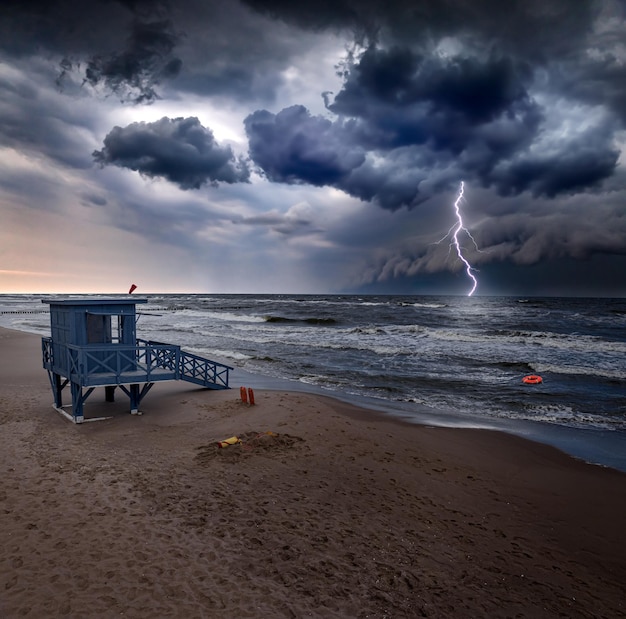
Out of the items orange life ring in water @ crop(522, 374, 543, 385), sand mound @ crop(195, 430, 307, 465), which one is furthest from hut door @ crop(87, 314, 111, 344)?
orange life ring in water @ crop(522, 374, 543, 385)

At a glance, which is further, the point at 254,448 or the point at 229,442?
the point at 229,442

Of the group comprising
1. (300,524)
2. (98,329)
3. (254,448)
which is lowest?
(300,524)

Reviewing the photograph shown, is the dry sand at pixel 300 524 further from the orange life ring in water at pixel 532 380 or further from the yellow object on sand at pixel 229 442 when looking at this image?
the orange life ring in water at pixel 532 380

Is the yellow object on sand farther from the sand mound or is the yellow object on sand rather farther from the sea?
the sea

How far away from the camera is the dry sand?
19.5 feet

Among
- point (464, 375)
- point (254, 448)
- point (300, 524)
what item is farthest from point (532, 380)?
point (300, 524)

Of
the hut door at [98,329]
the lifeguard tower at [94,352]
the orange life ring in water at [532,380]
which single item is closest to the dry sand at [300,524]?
the lifeguard tower at [94,352]

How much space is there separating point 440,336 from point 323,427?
106ft

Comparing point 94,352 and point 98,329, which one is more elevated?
point 98,329

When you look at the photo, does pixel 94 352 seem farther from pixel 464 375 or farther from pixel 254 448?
pixel 464 375

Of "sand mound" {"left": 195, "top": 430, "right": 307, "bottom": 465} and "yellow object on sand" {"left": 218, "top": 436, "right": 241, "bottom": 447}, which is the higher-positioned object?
"yellow object on sand" {"left": 218, "top": 436, "right": 241, "bottom": 447}

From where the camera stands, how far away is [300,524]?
777cm

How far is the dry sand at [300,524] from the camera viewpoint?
595cm

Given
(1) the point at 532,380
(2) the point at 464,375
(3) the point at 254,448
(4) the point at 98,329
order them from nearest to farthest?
(3) the point at 254,448 < (4) the point at 98,329 < (1) the point at 532,380 < (2) the point at 464,375
